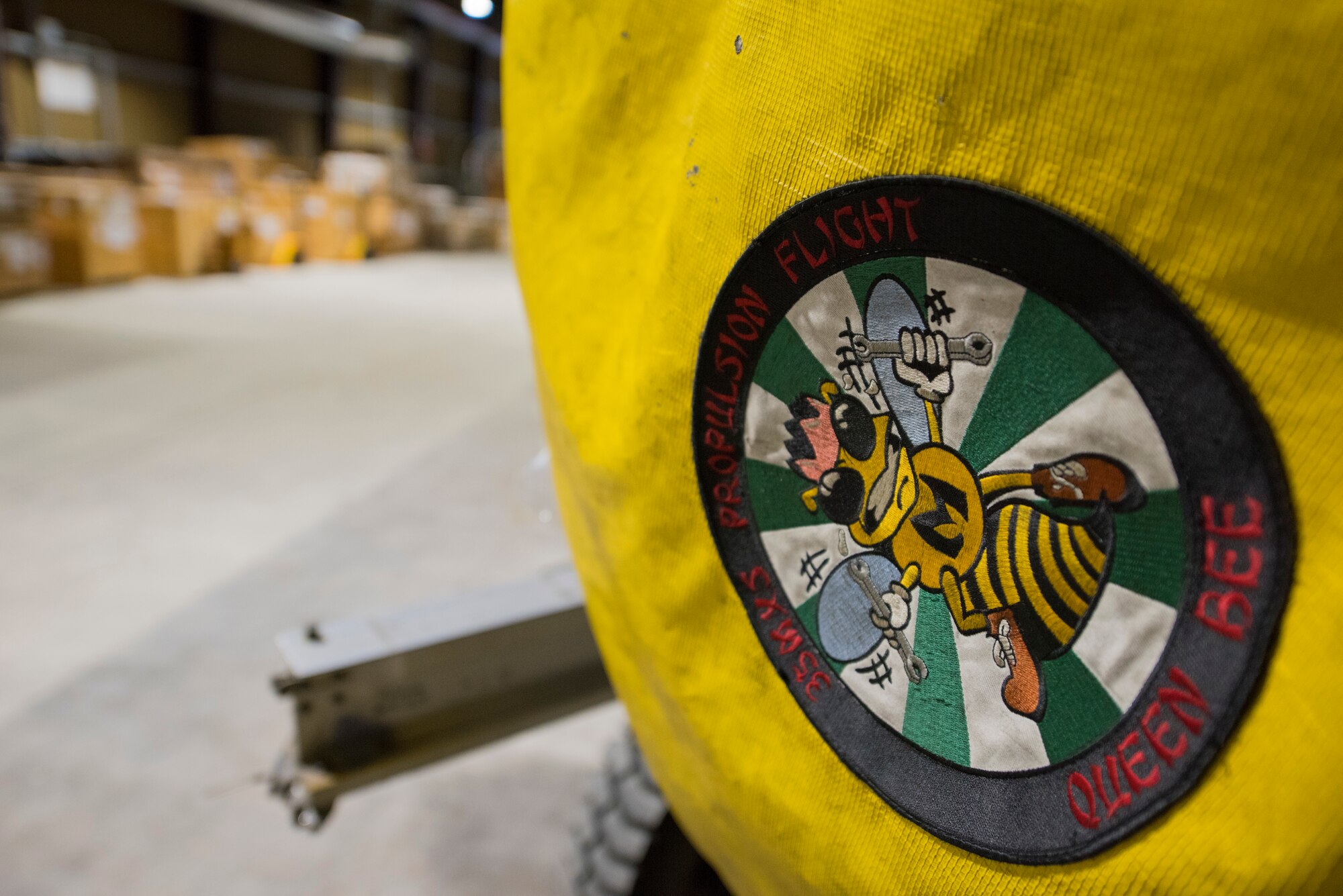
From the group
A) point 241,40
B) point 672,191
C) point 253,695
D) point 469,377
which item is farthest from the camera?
point 241,40

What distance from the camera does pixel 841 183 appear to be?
1.61 feet

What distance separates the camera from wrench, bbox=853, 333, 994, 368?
0.47 metres

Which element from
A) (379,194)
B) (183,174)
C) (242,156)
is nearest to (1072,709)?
(183,174)

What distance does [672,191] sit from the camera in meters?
0.62

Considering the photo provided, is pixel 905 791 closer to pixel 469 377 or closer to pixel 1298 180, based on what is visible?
pixel 1298 180

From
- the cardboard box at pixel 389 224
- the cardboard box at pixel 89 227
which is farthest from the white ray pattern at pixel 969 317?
the cardboard box at pixel 389 224

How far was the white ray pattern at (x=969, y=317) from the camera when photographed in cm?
45

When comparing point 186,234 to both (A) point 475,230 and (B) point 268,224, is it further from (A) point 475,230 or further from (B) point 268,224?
(A) point 475,230

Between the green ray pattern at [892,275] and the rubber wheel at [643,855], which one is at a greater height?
the green ray pattern at [892,275]

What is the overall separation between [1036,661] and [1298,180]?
0.83ft

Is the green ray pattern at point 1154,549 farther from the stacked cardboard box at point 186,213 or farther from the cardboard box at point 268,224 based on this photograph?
the cardboard box at point 268,224

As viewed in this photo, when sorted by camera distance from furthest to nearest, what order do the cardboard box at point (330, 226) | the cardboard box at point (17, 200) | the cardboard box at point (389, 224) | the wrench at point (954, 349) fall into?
the cardboard box at point (389, 224)
the cardboard box at point (330, 226)
the cardboard box at point (17, 200)
the wrench at point (954, 349)

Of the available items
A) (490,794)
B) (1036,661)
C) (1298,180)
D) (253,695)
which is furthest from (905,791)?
(253,695)

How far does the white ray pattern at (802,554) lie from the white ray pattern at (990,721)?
0.32 ft
